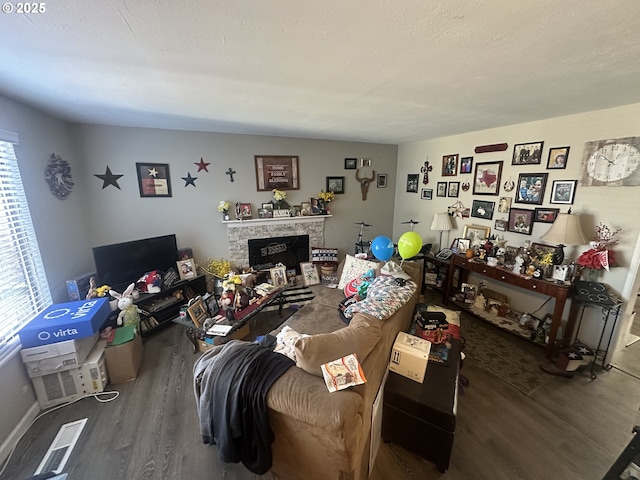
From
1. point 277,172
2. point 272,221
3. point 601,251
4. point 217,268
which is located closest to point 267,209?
point 272,221

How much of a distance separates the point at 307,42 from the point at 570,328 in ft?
11.7

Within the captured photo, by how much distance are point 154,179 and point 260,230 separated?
1.55 m

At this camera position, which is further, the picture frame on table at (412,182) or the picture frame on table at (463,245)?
the picture frame on table at (412,182)

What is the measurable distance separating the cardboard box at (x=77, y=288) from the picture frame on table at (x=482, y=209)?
4.83 metres

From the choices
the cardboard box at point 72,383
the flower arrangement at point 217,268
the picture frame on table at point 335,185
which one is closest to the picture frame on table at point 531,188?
the picture frame on table at point 335,185

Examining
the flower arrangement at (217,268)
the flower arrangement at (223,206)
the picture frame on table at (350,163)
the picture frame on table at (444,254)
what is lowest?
the flower arrangement at (217,268)

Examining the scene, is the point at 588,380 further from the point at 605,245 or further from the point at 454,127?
the point at 454,127

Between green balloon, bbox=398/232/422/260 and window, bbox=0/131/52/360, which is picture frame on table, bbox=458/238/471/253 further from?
window, bbox=0/131/52/360

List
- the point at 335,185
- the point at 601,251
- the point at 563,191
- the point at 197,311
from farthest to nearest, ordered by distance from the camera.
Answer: the point at 335,185 → the point at 563,191 → the point at 197,311 → the point at 601,251

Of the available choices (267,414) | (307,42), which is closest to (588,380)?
(267,414)

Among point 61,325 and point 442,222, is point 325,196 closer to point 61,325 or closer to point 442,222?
point 442,222

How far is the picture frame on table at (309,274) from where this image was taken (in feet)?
12.8

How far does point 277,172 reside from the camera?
13.0 ft

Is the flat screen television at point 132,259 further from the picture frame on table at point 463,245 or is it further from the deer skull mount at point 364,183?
the picture frame on table at point 463,245
